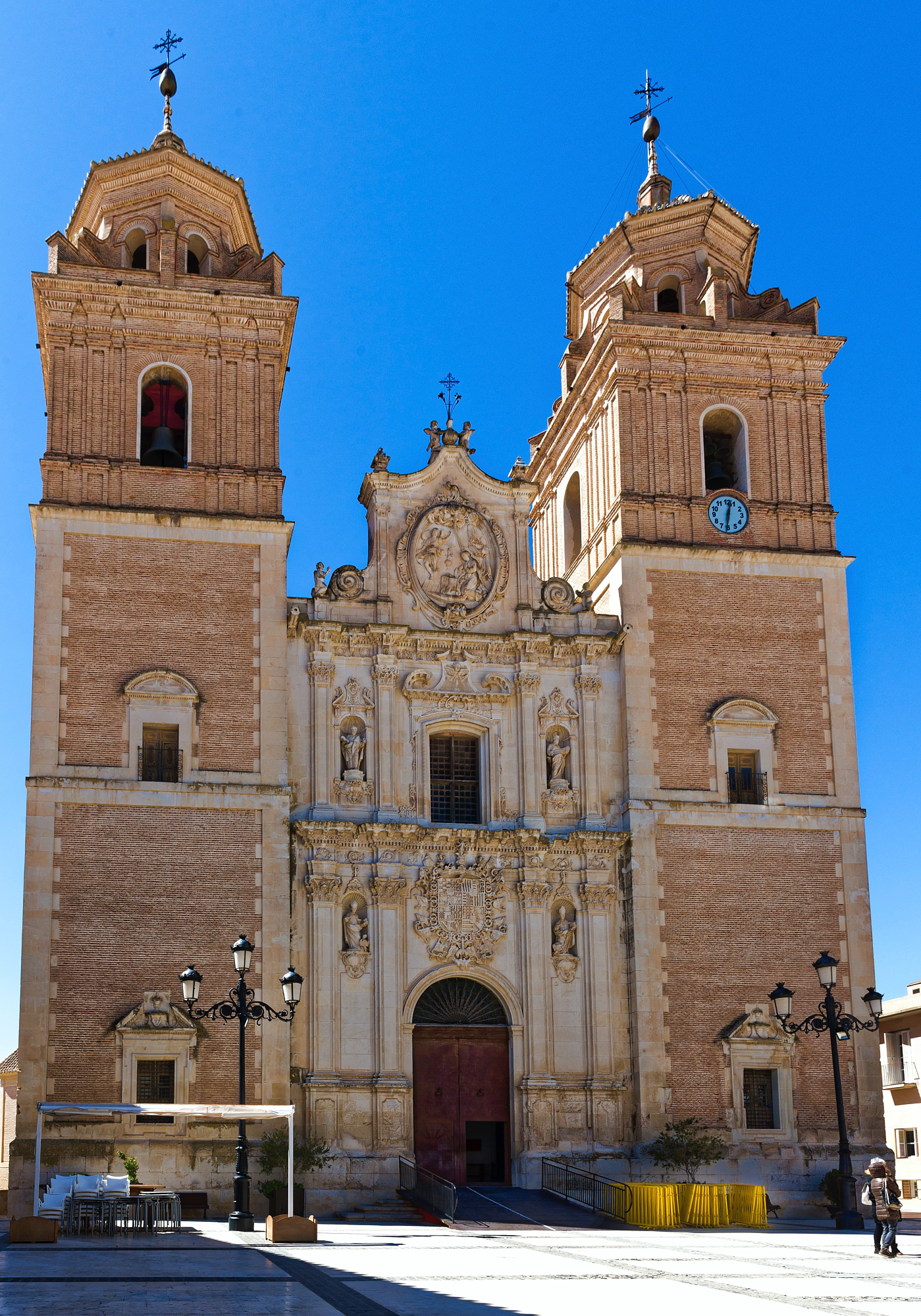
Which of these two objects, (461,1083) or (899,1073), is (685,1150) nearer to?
(461,1083)

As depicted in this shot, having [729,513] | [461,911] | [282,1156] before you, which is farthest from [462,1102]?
[729,513]

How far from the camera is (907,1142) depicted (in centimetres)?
4869

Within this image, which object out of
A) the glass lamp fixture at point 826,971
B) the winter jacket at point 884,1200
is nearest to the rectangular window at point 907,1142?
the glass lamp fixture at point 826,971

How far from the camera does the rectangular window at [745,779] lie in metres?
33.8

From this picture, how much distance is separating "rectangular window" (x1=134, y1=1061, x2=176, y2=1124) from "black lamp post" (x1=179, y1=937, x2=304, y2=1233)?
1.06m

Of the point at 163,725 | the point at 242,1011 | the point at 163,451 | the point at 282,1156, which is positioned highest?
the point at 163,451

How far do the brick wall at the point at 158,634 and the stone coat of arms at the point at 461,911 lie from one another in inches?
170

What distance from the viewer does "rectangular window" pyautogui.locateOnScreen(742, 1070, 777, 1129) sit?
1260 inches

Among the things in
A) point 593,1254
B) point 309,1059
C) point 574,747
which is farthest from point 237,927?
point 593,1254

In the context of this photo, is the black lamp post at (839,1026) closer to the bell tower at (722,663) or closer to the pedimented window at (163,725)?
the bell tower at (722,663)

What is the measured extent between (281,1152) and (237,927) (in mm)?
4134

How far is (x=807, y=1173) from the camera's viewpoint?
1240 inches

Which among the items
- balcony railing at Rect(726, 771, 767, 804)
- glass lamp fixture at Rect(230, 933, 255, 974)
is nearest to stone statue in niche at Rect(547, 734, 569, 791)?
balcony railing at Rect(726, 771, 767, 804)

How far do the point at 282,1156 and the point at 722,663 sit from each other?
13.3m
